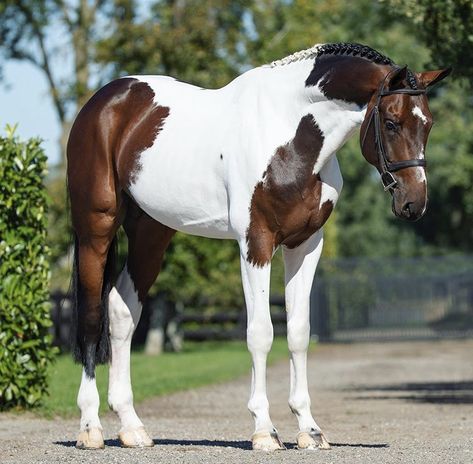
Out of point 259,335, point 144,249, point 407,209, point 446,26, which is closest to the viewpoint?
point 407,209

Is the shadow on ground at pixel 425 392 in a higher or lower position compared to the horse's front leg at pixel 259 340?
lower

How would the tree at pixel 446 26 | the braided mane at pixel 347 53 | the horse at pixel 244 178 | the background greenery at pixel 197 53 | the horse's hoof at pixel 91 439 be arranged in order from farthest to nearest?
the background greenery at pixel 197 53 < the tree at pixel 446 26 < the horse's hoof at pixel 91 439 < the braided mane at pixel 347 53 < the horse at pixel 244 178

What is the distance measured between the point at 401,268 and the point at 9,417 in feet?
75.6

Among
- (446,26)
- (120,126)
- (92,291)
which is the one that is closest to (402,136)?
(120,126)

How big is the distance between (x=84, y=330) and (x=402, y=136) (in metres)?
2.79

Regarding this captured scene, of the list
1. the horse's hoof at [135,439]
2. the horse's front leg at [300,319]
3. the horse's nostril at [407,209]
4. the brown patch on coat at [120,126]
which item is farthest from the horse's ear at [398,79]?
the horse's hoof at [135,439]

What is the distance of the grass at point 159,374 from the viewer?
1273cm

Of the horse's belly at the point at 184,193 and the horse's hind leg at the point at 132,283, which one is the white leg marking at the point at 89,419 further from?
the horse's belly at the point at 184,193

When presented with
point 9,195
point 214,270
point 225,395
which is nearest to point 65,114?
point 214,270

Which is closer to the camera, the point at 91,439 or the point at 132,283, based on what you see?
the point at 91,439

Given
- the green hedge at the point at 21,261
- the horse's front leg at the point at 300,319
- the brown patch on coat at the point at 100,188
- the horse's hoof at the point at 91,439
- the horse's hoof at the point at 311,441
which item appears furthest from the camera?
the green hedge at the point at 21,261

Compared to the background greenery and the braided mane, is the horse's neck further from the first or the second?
the background greenery

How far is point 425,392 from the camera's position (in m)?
15.0

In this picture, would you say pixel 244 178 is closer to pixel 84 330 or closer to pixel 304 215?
pixel 304 215
